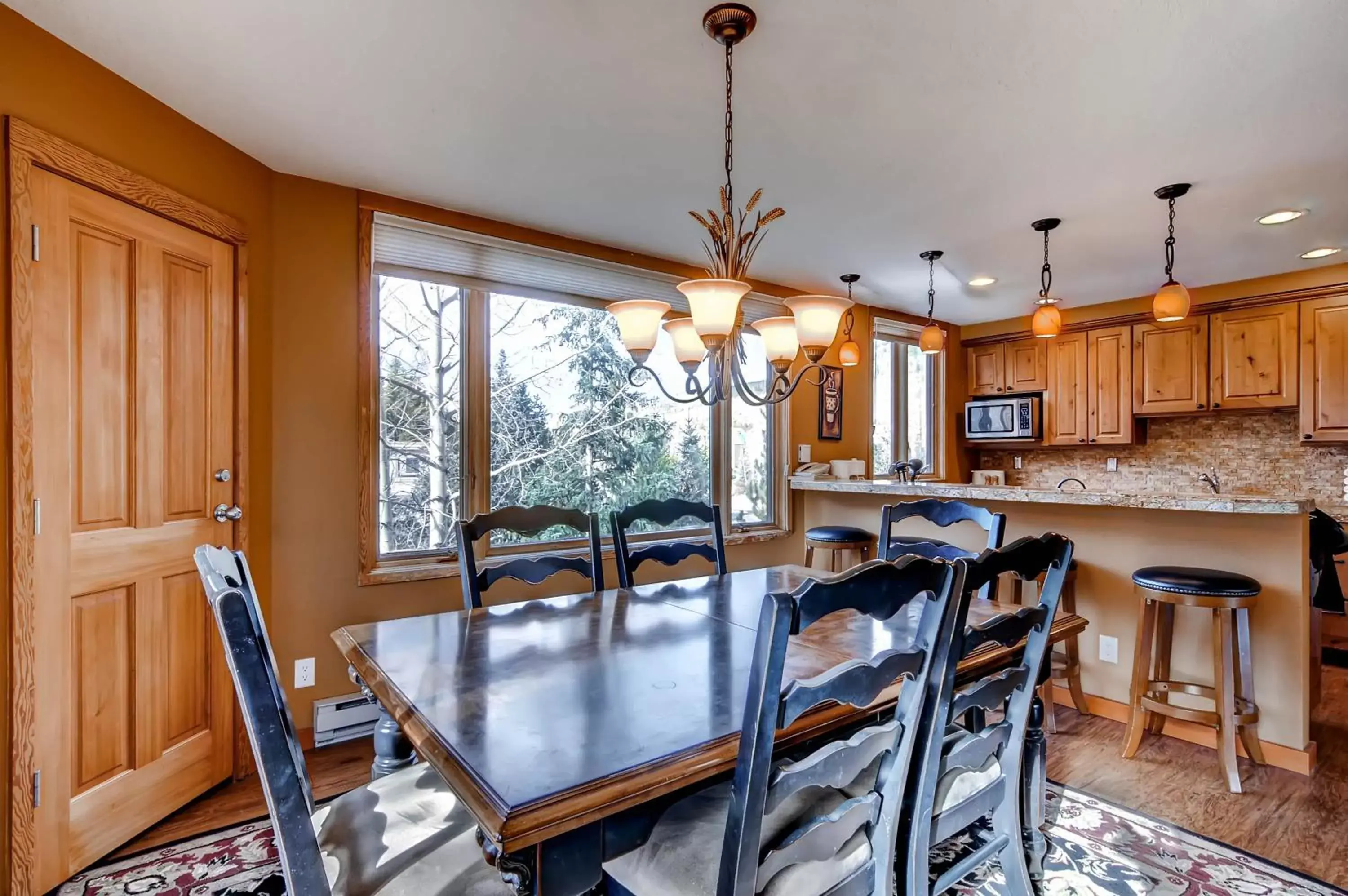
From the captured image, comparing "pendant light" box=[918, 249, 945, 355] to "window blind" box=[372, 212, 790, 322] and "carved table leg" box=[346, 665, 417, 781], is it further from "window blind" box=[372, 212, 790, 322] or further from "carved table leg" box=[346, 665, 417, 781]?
"carved table leg" box=[346, 665, 417, 781]

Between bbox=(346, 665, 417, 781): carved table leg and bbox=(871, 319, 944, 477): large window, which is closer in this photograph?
bbox=(346, 665, 417, 781): carved table leg

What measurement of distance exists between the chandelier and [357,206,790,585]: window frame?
4.05 feet

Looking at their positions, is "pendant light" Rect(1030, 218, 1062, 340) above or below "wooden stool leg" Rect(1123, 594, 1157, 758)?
above

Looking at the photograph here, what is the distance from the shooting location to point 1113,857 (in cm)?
195

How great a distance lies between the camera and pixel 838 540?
3609 mm

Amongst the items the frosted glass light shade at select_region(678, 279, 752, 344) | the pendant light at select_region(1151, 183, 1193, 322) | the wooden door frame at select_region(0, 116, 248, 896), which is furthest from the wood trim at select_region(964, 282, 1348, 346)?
the wooden door frame at select_region(0, 116, 248, 896)

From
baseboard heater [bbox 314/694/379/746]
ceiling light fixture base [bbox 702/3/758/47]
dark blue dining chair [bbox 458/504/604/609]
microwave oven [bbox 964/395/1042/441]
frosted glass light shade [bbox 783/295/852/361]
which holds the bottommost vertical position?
baseboard heater [bbox 314/694/379/746]

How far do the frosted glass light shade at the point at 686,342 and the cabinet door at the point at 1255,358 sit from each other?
4.17m

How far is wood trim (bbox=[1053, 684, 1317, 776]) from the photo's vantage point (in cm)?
252

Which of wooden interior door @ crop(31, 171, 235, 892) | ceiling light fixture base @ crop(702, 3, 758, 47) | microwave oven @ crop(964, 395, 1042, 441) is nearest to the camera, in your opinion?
ceiling light fixture base @ crop(702, 3, 758, 47)

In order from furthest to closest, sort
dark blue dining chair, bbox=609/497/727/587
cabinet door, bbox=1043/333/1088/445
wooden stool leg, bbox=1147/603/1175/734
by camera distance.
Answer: cabinet door, bbox=1043/333/1088/445 < wooden stool leg, bbox=1147/603/1175/734 < dark blue dining chair, bbox=609/497/727/587

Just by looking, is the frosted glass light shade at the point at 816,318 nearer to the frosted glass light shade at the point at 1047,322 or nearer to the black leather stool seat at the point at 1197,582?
the frosted glass light shade at the point at 1047,322

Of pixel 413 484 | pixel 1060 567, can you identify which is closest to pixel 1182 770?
pixel 1060 567

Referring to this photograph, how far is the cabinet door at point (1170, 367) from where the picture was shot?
14.3ft
